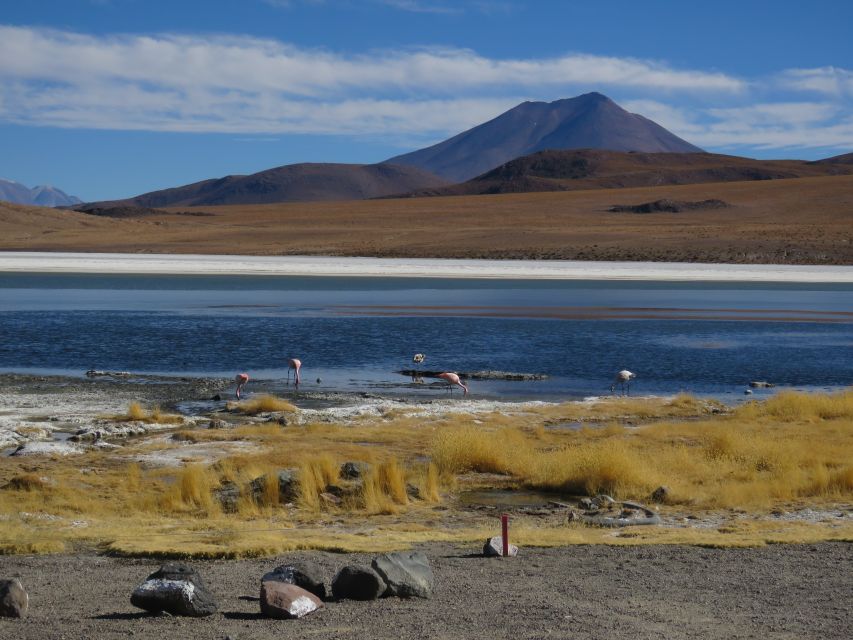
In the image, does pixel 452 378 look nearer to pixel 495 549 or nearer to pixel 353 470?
pixel 353 470

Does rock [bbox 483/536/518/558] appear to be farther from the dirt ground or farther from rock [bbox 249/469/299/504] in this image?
the dirt ground

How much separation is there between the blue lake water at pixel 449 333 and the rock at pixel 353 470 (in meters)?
7.49

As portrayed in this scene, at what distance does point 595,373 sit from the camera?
74.2ft

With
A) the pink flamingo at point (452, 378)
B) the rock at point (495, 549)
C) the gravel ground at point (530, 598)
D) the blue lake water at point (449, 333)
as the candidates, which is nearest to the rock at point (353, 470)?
the gravel ground at point (530, 598)

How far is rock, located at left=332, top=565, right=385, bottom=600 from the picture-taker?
24.1 ft

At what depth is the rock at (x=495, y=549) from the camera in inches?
342

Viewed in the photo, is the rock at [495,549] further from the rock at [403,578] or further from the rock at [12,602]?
the rock at [12,602]

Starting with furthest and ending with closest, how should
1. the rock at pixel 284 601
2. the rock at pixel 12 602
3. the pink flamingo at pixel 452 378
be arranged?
the pink flamingo at pixel 452 378 < the rock at pixel 284 601 < the rock at pixel 12 602

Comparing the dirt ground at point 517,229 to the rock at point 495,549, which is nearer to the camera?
the rock at point 495,549

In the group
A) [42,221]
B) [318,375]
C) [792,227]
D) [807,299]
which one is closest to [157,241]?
[42,221]

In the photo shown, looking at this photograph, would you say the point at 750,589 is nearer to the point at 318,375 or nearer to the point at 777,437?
the point at 777,437

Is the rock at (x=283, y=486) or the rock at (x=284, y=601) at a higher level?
the rock at (x=284, y=601)

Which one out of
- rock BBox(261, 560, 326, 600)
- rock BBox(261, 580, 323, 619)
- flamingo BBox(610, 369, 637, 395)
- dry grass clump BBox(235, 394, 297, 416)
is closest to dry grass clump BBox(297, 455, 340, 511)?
rock BBox(261, 560, 326, 600)

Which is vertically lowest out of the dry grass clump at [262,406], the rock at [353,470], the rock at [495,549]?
the dry grass clump at [262,406]
